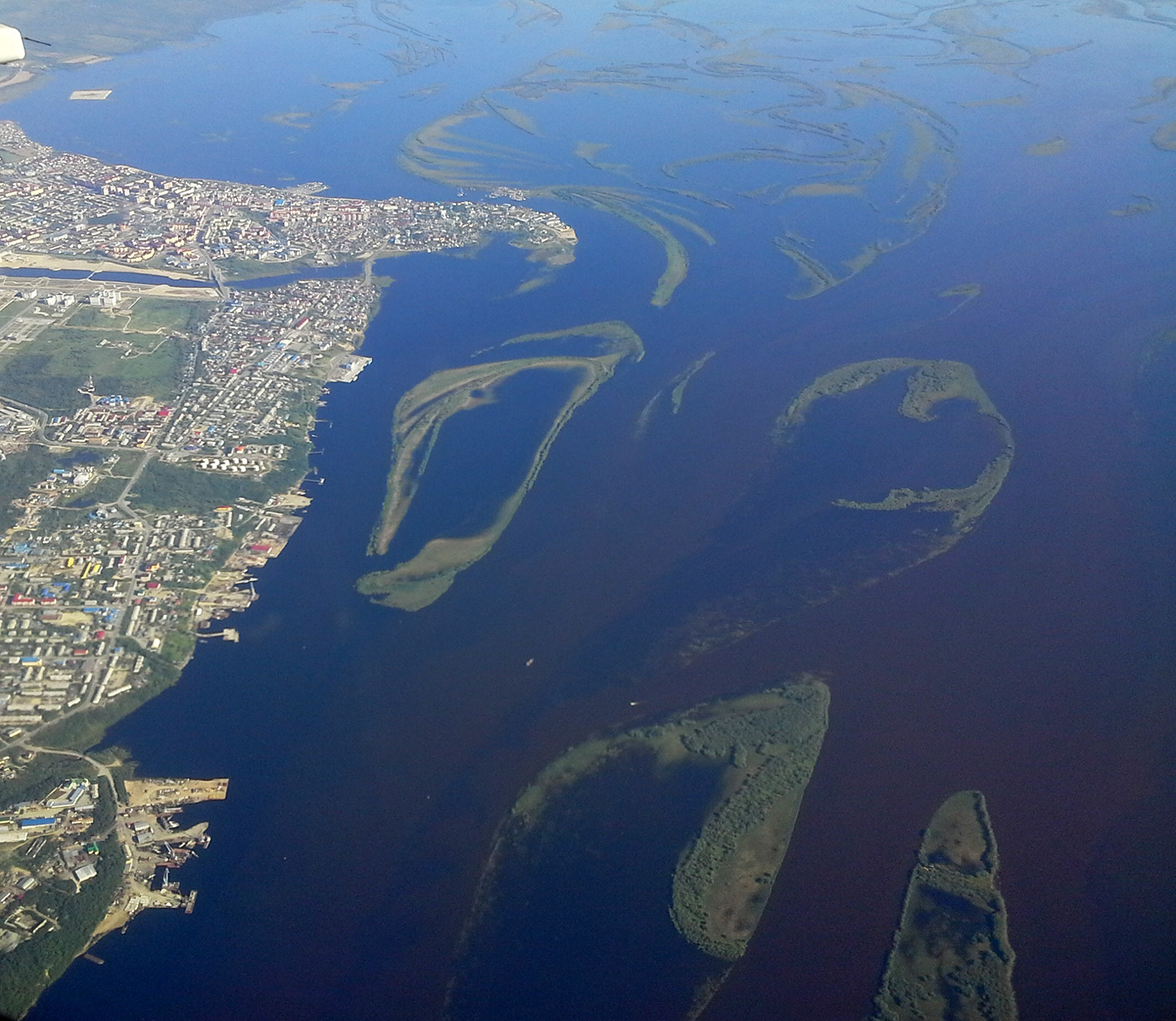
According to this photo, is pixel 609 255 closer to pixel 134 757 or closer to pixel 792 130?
pixel 792 130

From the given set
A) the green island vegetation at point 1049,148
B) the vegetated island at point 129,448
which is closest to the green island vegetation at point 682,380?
the vegetated island at point 129,448

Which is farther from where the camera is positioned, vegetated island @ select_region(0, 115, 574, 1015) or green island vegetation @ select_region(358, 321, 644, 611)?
green island vegetation @ select_region(358, 321, 644, 611)

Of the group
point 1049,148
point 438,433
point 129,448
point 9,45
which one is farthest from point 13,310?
point 1049,148

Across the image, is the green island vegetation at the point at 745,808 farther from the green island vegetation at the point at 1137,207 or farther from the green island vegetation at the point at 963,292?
the green island vegetation at the point at 1137,207

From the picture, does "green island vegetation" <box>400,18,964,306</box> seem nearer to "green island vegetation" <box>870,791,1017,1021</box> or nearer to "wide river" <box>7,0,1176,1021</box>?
"wide river" <box>7,0,1176,1021</box>

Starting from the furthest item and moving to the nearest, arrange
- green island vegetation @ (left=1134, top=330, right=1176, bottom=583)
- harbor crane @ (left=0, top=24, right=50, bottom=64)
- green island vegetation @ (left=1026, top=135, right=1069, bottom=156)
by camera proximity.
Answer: green island vegetation @ (left=1026, top=135, right=1069, bottom=156) < green island vegetation @ (left=1134, top=330, right=1176, bottom=583) < harbor crane @ (left=0, top=24, right=50, bottom=64)

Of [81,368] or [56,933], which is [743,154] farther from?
[56,933]

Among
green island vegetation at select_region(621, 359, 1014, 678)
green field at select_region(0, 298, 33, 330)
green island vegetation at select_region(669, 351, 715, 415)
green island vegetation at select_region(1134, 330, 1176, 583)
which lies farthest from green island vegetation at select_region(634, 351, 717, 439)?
green field at select_region(0, 298, 33, 330)

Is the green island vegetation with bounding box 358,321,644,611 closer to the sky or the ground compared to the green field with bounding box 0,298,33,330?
closer to the sky

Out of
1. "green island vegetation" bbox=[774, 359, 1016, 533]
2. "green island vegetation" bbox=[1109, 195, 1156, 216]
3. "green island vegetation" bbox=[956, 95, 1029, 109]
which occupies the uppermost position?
"green island vegetation" bbox=[956, 95, 1029, 109]
